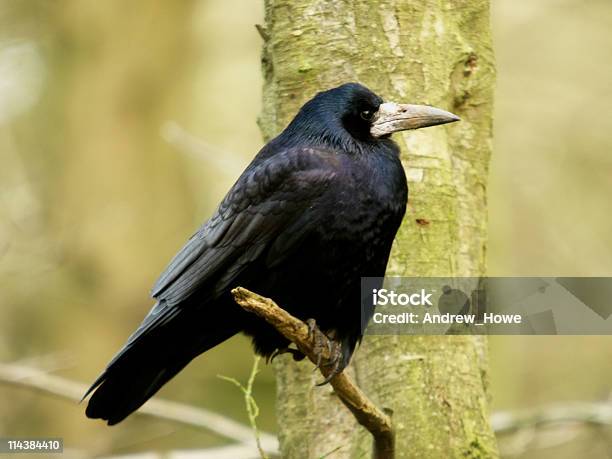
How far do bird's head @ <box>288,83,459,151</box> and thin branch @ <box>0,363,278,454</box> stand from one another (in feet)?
6.78

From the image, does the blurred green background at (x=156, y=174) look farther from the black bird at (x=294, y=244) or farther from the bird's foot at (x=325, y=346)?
the bird's foot at (x=325, y=346)

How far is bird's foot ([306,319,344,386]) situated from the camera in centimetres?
413

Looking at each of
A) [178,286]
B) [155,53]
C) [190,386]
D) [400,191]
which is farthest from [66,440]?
[400,191]

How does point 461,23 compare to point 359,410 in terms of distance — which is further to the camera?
point 461,23

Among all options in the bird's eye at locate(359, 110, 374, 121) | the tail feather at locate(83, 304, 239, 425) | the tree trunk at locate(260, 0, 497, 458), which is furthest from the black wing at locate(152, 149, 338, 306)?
the tree trunk at locate(260, 0, 497, 458)

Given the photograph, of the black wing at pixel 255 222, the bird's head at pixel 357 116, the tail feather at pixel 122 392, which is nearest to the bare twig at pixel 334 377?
the black wing at pixel 255 222

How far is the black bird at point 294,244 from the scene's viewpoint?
4.39m

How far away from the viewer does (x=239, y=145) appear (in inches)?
443

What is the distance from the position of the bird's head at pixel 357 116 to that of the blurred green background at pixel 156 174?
3805 millimetres

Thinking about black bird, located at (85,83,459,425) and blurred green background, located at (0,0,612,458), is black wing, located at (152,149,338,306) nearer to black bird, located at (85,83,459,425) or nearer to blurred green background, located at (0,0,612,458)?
black bird, located at (85,83,459,425)

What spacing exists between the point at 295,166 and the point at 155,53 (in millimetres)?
5479

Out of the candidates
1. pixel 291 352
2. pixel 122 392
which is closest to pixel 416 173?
pixel 291 352

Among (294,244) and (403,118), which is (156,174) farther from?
(294,244)

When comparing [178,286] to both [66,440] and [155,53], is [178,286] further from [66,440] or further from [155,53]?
[155,53]
